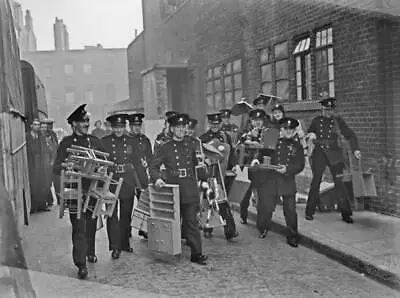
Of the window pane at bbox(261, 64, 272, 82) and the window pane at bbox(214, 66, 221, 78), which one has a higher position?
the window pane at bbox(214, 66, 221, 78)

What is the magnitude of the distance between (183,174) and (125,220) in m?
1.14

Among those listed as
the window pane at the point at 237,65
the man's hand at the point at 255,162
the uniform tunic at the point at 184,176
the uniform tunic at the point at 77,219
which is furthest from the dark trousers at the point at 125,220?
the window pane at the point at 237,65

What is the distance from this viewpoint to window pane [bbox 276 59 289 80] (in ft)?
36.4

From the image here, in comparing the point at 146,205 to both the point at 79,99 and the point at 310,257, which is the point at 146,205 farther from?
the point at 79,99

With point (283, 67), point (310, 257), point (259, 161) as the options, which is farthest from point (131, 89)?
point (310, 257)

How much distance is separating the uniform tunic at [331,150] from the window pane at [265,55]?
3.97m

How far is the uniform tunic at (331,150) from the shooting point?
7.98 meters

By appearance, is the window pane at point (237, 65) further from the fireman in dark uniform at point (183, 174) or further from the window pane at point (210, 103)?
the fireman in dark uniform at point (183, 174)

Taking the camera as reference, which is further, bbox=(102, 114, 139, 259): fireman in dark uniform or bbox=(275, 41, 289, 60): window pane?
bbox=(275, 41, 289, 60): window pane

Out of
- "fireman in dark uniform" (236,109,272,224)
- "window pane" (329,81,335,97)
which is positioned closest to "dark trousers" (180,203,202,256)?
"fireman in dark uniform" (236,109,272,224)

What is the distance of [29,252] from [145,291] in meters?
2.39

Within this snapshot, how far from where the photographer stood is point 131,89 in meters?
22.0

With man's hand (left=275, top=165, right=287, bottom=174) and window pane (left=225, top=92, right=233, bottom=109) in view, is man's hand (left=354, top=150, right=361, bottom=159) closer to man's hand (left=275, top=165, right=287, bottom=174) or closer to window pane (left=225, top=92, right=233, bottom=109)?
man's hand (left=275, top=165, right=287, bottom=174)

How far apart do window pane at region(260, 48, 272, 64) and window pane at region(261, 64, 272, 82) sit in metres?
0.13
